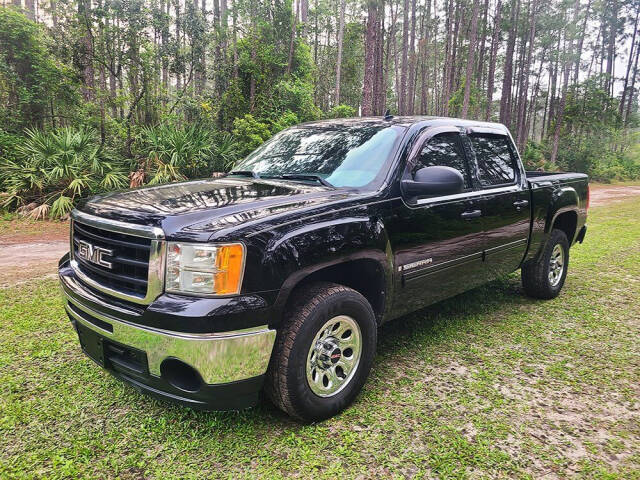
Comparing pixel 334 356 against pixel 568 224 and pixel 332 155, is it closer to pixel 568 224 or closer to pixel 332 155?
pixel 332 155

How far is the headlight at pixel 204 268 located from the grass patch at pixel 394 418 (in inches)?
35.8

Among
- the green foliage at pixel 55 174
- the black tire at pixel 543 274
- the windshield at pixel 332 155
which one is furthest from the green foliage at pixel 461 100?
the windshield at pixel 332 155

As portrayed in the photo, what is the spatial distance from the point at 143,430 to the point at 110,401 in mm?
440

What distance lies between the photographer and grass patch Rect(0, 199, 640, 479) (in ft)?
7.27

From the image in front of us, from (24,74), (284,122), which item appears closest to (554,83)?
(284,122)

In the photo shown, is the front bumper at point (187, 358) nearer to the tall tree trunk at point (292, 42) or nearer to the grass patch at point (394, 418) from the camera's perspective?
the grass patch at point (394, 418)

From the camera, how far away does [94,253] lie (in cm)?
248

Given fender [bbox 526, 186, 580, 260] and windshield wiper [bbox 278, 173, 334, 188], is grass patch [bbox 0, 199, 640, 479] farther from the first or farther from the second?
windshield wiper [bbox 278, 173, 334, 188]

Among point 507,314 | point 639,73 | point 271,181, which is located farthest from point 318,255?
point 639,73

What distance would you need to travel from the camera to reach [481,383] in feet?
10.1

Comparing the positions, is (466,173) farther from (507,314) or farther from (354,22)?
(354,22)

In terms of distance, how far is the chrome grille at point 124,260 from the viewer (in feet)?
7.05

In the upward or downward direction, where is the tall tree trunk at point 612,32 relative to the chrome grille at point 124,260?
upward

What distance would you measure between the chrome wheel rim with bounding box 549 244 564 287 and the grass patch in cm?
98
